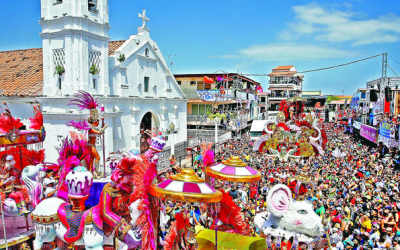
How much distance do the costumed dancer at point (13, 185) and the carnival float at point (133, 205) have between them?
2cm

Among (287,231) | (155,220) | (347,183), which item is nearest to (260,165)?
(347,183)

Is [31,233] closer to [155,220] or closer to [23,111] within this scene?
[155,220]

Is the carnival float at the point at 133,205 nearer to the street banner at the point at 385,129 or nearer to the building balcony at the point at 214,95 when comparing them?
the street banner at the point at 385,129

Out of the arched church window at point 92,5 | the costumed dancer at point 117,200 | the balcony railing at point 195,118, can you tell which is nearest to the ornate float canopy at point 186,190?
the costumed dancer at point 117,200

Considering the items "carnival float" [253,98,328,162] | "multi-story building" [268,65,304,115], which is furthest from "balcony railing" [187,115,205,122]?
"multi-story building" [268,65,304,115]

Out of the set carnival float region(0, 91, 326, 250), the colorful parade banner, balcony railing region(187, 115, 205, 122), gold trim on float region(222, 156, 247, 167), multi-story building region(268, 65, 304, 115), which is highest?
multi-story building region(268, 65, 304, 115)

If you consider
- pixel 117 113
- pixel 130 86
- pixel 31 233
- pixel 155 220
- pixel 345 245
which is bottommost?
pixel 345 245

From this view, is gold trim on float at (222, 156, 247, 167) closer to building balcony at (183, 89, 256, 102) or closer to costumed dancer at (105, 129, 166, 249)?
costumed dancer at (105, 129, 166, 249)

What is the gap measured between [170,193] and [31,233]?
4.54 m

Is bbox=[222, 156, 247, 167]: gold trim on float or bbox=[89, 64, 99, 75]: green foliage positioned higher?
bbox=[89, 64, 99, 75]: green foliage

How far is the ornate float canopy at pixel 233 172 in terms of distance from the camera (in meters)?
7.74

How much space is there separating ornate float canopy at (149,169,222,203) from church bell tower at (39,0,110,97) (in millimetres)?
11158

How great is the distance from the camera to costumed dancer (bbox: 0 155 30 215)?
7910 mm

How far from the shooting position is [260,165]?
55.3ft
